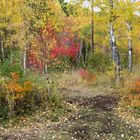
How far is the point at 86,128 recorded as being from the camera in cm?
1408

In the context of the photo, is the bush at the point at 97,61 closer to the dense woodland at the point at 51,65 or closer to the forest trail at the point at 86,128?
the dense woodland at the point at 51,65

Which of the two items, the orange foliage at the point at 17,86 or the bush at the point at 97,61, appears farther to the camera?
the bush at the point at 97,61

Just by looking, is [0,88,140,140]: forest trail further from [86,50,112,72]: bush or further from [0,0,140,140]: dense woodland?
[86,50,112,72]: bush

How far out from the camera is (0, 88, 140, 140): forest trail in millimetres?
13102

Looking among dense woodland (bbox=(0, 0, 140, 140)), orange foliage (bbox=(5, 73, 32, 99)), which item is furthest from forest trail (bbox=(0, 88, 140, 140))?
orange foliage (bbox=(5, 73, 32, 99))

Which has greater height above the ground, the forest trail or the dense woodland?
the dense woodland

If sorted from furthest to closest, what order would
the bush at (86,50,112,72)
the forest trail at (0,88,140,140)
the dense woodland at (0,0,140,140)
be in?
the bush at (86,50,112,72) → the dense woodland at (0,0,140,140) → the forest trail at (0,88,140,140)

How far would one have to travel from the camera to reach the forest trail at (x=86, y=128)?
43.0 feet

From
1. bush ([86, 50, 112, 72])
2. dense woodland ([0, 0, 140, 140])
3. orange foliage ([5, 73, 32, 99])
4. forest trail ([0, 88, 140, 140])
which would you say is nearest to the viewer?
forest trail ([0, 88, 140, 140])

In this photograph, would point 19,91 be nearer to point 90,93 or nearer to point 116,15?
point 90,93

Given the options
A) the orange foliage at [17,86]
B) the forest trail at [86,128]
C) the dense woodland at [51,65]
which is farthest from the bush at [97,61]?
the orange foliage at [17,86]

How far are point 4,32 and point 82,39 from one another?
930 centimetres

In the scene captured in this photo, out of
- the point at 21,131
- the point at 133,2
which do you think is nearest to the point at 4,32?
the point at 133,2

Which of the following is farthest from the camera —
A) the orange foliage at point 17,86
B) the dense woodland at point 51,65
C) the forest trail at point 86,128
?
the dense woodland at point 51,65
